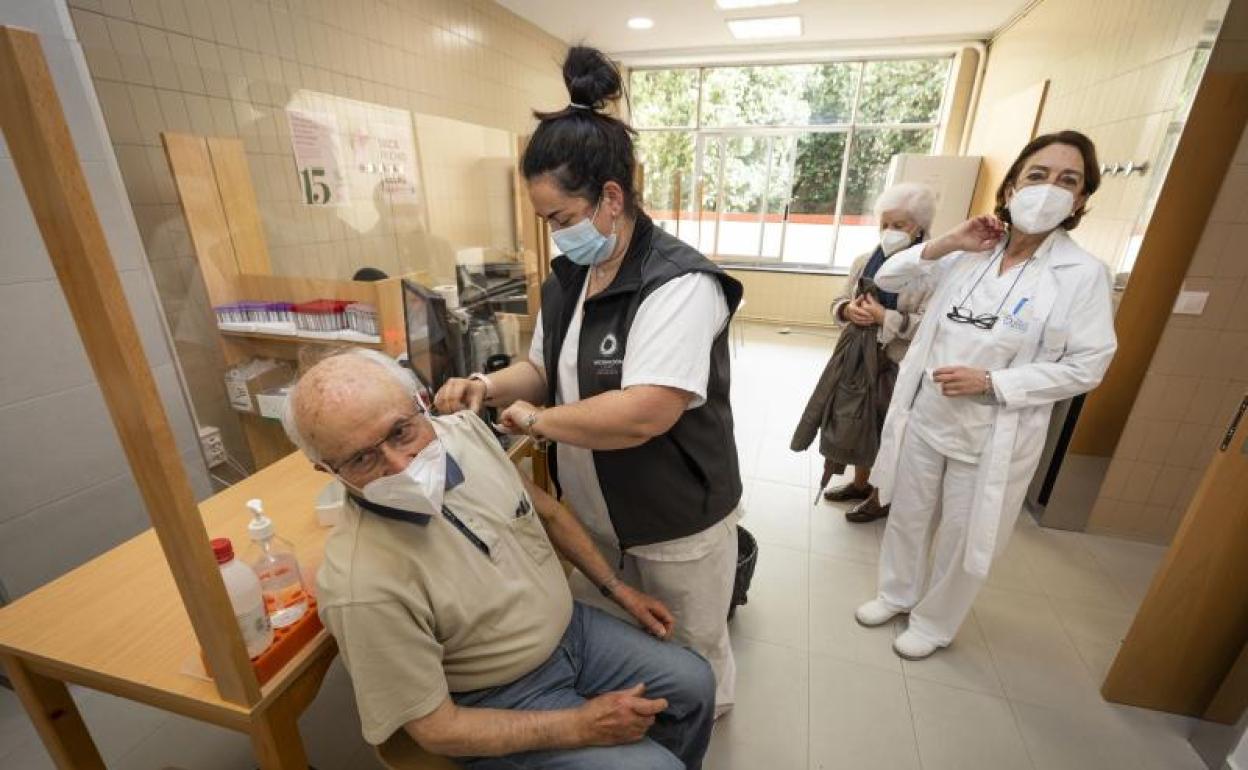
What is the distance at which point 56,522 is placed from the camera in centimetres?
178

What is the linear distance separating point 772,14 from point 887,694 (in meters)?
4.60

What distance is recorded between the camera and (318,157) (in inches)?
101

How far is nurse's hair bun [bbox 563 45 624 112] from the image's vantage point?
3.42 ft

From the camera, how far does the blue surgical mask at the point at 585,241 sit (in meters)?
1.06

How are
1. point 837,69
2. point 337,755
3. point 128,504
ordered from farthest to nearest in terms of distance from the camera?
point 837,69
point 128,504
point 337,755

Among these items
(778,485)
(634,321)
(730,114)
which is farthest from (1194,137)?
(730,114)

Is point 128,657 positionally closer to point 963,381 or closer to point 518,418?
point 518,418

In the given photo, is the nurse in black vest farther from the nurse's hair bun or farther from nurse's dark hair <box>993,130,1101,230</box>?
nurse's dark hair <box>993,130,1101,230</box>

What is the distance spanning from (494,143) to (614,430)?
289 centimetres

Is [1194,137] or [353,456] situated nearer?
[353,456]

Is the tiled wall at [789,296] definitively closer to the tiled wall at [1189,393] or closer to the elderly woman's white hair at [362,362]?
the tiled wall at [1189,393]

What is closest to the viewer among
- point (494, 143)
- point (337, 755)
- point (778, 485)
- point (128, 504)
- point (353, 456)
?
point (353, 456)

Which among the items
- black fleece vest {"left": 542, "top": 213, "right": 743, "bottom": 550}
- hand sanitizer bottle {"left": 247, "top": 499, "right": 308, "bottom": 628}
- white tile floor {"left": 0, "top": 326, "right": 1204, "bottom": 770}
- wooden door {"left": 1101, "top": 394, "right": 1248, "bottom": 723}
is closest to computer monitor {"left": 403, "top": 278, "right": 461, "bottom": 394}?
black fleece vest {"left": 542, "top": 213, "right": 743, "bottom": 550}

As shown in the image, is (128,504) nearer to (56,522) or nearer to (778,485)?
(56,522)
